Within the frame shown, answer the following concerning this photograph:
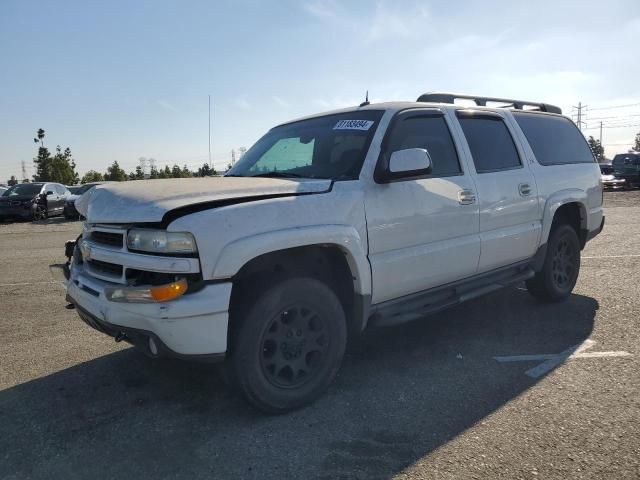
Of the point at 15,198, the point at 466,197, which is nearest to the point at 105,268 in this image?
the point at 466,197

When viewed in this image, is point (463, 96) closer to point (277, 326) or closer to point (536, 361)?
point (536, 361)

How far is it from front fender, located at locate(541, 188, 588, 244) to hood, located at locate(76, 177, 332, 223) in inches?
109

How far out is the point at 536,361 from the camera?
3.93m

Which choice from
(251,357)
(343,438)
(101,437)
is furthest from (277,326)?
(101,437)

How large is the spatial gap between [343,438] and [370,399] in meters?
0.52

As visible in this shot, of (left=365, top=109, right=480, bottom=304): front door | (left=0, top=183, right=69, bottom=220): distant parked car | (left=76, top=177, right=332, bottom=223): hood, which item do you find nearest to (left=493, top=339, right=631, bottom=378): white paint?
(left=365, top=109, right=480, bottom=304): front door

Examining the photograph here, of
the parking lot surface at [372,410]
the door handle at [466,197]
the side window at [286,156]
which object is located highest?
the side window at [286,156]

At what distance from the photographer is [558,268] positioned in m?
5.49

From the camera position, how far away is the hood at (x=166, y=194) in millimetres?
2832

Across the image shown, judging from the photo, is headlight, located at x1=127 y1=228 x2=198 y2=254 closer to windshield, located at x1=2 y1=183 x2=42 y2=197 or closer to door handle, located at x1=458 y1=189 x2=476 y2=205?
door handle, located at x1=458 y1=189 x2=476 y2=205

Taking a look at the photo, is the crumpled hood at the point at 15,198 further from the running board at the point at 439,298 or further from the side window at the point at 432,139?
the running board at the point at 439,298

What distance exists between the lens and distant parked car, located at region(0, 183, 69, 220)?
19562 mm

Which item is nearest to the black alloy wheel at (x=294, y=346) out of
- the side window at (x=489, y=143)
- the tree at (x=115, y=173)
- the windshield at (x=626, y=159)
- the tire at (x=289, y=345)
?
the tire at (x=289, y=345)

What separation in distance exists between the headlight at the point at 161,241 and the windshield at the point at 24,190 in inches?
800
